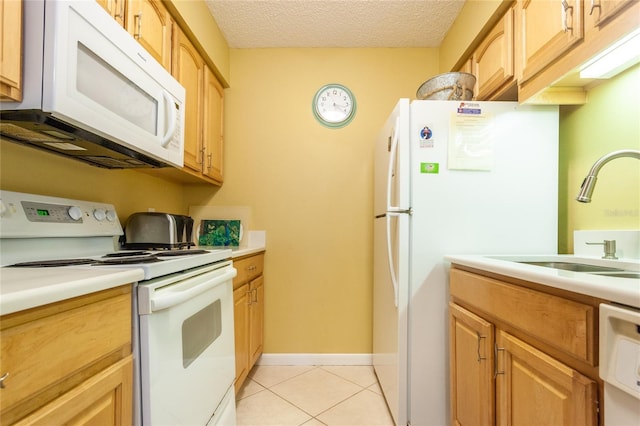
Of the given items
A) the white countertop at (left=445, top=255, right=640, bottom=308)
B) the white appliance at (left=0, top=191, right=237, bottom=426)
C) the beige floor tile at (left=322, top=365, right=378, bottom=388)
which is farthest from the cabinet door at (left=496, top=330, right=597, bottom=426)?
the beige floor tile at (left=322, top=365, right=378, bottom=388)

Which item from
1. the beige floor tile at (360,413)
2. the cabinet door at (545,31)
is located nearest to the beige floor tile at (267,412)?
the beige floor tile at (360,413)

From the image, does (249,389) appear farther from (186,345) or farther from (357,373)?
(186,345)

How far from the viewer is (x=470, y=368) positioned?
1126 mm

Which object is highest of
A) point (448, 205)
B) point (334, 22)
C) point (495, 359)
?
point (334, 22)

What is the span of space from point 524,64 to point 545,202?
641mm

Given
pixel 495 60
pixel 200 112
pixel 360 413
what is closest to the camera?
pixel 495 60

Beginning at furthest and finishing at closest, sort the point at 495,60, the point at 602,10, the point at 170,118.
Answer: the point at 495,60 < the point at 170,118 < the point at 602,10

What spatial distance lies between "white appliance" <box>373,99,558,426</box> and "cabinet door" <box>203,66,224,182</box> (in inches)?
49.6

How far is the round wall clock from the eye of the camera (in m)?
2.27

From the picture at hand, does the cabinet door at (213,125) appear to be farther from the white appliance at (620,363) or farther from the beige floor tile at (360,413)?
the white appliance at (620,363)

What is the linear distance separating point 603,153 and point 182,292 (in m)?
1.76

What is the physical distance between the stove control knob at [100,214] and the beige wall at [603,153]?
2.21 m

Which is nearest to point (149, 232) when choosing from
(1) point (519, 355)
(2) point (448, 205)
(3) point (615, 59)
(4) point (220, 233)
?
(4) point (220, 233)

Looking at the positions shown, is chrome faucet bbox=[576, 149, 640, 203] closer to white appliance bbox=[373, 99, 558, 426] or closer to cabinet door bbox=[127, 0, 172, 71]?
white appliance bbox=[373, 99, 558, 426]
